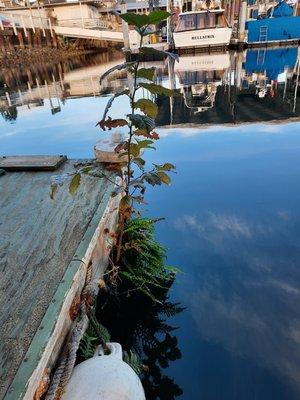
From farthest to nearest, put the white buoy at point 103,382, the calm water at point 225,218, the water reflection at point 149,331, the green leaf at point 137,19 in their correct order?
the calm water at point 225,218, the water reflection at point 149,331, the green leaf at point 137,19, the white buoy at point 103,382

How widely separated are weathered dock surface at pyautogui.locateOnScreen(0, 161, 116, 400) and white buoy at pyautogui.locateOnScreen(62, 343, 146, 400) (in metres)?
0.24

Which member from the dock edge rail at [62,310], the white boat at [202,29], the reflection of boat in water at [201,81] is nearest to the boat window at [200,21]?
the white boat at [202,29]

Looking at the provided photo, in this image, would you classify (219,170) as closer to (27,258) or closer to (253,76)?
(27,258)

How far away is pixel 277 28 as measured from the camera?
90.6 feet

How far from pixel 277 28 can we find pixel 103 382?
108ft

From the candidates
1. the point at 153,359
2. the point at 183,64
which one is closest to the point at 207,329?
the point at 153,359

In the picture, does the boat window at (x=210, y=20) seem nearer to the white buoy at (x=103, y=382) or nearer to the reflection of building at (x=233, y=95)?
the reflection of building at (x=233, y=95)

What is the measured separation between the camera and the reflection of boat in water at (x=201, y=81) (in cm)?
1203

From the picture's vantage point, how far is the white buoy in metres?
1.86

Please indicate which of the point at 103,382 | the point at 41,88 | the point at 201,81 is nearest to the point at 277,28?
the point at 201,81

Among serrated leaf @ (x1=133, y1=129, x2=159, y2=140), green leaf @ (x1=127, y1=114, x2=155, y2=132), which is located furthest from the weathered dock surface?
green leaf @ (x1=127, y1=114, x2=155, y2=132)

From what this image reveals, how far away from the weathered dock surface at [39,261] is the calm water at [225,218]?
1.40m

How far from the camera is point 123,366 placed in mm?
2076

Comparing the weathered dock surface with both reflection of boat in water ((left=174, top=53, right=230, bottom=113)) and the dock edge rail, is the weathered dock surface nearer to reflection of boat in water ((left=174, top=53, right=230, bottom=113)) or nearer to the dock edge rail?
the dock edge rail
